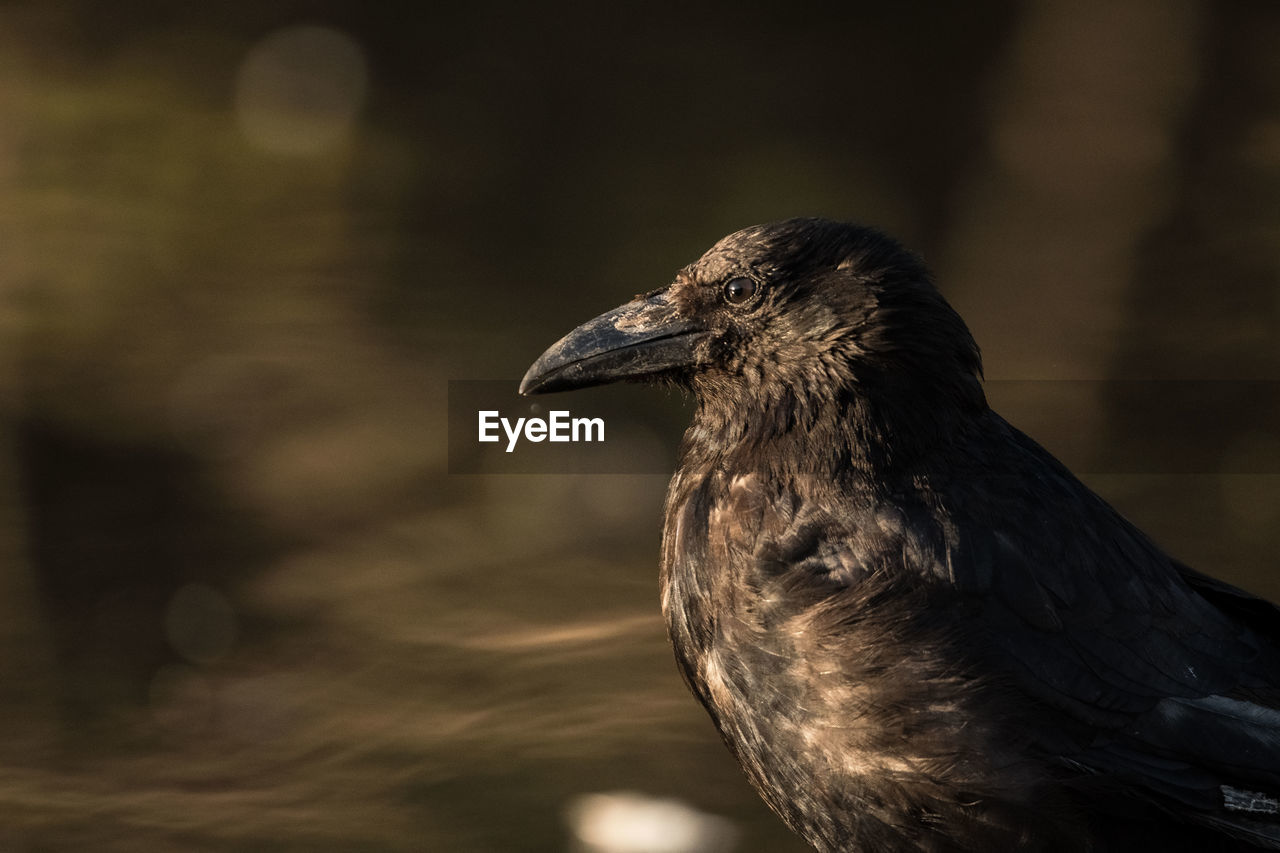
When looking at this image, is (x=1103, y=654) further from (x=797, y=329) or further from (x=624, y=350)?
(x=624, y=350)

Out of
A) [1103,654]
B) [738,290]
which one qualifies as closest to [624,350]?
[738,290]

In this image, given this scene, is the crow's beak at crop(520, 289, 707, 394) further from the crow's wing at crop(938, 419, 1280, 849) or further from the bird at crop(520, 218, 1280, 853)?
the crow's wing at crop(938, 419, 1280, 849)

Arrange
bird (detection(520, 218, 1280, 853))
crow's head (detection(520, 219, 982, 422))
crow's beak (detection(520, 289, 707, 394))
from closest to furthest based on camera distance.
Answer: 1. bird (detection(520, 218, 1280, 853))
2. crow's head (detection(520, 219, 982, 422))
3. crow's beak (detection(520, 289, 707, 394))

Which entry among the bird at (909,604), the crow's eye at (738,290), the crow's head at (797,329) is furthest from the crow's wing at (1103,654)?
the crow's eye at (738,290)

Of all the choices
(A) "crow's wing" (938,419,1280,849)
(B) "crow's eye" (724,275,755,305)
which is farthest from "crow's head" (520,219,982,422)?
(A) "crow's wing" (938,419,1280,849)

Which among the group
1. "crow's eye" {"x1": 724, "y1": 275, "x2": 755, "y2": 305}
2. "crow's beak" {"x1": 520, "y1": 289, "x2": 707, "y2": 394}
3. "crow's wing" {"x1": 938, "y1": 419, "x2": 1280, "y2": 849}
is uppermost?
"crow's eye" {"x1": 724, "y1": 275, "x2": 755, "y2": 305}

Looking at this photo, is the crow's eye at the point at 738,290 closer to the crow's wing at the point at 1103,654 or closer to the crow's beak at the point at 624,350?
the crow's beak at the point at 624,350

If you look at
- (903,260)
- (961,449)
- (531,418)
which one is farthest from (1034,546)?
(531,418)
